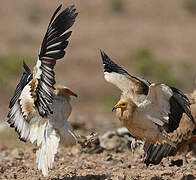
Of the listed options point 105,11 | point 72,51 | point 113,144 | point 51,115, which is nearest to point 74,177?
point 51,115

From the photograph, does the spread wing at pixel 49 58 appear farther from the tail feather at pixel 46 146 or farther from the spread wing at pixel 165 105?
the spread wing at pixel 165 105

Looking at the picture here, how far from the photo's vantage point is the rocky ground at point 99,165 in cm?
687

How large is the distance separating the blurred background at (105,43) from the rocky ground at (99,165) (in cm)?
1566

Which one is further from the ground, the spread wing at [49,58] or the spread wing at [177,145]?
the spread wing at [49,58]

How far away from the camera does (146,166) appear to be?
25.8 feet

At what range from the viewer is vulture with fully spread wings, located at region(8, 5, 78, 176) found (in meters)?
6.21

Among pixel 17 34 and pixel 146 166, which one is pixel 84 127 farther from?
pixel 17 34

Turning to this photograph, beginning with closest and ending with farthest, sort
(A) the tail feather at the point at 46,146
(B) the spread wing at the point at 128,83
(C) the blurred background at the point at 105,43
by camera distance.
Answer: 1. (A) the tail feather at the point at 46,146
2. (B) the spread wing at the point at 128,83
3. (C) the blurred background at the point at 105,43

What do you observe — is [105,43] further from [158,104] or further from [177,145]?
[158,104]

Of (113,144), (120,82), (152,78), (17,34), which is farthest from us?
(17,34)

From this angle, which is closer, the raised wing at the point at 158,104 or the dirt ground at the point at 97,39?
the raised wing at the point at 158,104

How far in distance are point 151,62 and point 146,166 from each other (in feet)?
91.6

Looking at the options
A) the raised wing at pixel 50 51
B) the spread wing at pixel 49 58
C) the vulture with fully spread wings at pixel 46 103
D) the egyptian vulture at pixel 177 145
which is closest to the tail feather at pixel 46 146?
the vulture with fully spread wings at pixel 46 103

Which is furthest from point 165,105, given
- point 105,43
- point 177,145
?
point 105,43
